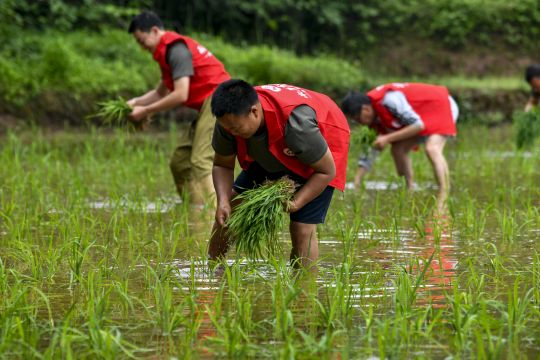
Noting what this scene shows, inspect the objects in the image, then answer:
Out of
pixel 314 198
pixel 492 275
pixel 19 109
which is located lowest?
pixel 19 109

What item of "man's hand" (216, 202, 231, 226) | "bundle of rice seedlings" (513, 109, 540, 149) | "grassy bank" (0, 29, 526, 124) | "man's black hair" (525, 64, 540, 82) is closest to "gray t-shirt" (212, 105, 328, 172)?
"man's hand" (216, 202, 231, 226)

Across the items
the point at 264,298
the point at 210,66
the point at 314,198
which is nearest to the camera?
the point at 264,298

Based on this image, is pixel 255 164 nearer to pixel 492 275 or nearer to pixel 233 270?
pixel 233 270

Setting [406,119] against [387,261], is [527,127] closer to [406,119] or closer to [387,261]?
[406,119]

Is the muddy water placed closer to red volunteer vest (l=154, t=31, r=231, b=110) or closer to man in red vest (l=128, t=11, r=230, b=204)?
man in red vest (l=128, t=11, r=230, b=204)

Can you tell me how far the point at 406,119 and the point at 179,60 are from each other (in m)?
2.00

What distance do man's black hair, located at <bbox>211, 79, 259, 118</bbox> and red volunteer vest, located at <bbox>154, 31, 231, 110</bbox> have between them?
3.04 metres

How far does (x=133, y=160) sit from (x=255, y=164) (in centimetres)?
437

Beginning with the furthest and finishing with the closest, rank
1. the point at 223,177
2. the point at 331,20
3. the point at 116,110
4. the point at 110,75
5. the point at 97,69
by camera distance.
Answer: the point at 331,20 → the point at 97,69 → the point at 110,75 → the point at 116,110 → the point at 223,177

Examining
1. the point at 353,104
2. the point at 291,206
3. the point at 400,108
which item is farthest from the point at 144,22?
the point at 291,206

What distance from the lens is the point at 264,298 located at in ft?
14.5

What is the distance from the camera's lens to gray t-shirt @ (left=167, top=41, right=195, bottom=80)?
7262 mm

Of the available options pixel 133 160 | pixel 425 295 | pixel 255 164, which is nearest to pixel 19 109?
pixel 133 160

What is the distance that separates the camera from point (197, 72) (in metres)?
7.45
